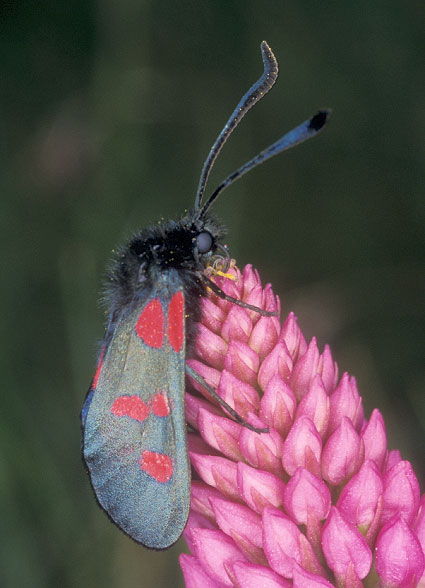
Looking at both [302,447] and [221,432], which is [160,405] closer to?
[221,432]

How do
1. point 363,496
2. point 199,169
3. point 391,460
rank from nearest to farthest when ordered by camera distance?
point 363,496 → point 391,460 → point 199,169

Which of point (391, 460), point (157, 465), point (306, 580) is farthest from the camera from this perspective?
point (391, 460)

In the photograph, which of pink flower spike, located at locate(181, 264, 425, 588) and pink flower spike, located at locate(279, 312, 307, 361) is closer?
pink flower spike, located at locate(181, 264, 425, 588)

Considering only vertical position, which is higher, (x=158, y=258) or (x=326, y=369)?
(x=158, y=258)

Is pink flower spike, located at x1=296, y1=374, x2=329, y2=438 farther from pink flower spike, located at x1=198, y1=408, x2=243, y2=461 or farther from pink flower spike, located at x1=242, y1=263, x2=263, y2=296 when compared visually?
pink flower spike, located at x1=242, y1=263, x2=263, y2=296

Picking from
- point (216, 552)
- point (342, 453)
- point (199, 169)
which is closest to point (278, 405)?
point (342, 453)

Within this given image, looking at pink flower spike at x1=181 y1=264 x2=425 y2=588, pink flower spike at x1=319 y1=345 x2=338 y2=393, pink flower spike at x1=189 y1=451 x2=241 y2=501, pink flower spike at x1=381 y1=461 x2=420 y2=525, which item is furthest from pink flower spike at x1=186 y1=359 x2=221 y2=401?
pink flower spike at x1=381 y1=461 x2=420 y2=525

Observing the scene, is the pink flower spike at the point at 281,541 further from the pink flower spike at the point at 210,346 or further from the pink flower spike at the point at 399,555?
the pink flower spike at the point at 210,346
